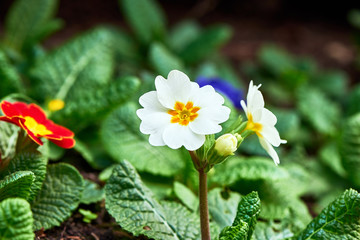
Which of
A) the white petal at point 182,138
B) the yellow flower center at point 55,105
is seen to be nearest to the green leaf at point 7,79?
the yellow flower center at point 55,105

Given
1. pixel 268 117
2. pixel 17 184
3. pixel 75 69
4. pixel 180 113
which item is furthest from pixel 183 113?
pixel 75 69

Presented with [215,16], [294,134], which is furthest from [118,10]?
[294,134]

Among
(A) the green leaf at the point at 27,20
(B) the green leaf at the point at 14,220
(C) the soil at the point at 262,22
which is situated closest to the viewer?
(B) the green leaf at the point at 14,220

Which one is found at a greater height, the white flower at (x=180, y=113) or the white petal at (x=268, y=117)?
the white petal at (x=268, y=117)

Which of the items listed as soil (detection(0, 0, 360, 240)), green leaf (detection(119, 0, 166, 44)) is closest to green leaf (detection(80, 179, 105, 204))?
green leaf (detection(119, 0, 166, 44))

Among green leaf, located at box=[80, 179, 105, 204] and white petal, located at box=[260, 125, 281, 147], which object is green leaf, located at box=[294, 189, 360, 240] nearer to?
white petal, located at box=[260, 125, 281, 147]

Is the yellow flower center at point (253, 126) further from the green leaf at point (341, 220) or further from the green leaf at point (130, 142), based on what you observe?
the green leaf at point (130, 142)
